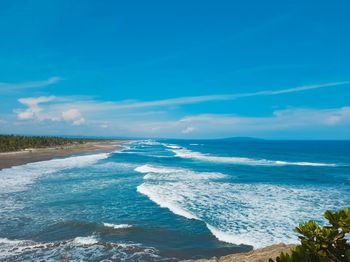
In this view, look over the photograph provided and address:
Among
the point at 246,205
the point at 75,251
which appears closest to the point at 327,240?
the point at 75,251

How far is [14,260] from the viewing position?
42.5ft

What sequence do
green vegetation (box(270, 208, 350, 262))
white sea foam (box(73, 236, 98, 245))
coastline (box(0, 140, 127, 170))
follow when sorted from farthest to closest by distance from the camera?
coastline (box(0, 140, 127, 170))
white sea foam (box(73, 236, 98, 245))
green vegetation (box(270, 208, 350, 262))

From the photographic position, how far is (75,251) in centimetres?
1398

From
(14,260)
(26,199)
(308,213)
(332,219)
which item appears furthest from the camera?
(26,199)

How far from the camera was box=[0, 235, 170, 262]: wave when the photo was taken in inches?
522

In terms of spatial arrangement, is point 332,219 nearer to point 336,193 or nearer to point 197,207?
point 197,207

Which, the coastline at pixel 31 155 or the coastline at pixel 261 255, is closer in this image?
the coastline at pixel 261 255

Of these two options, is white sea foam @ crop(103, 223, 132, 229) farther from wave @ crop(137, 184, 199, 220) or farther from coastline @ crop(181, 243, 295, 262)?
coastline @ crop(181, 243, 295, 262)

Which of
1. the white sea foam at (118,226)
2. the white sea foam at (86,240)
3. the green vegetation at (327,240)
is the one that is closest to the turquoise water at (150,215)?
the white sea foam at (86,240)

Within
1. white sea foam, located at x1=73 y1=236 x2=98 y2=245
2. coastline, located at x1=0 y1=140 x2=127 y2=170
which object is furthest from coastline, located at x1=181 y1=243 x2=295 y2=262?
coastline, located at x1=0 y1=140 x2=127 y2=170

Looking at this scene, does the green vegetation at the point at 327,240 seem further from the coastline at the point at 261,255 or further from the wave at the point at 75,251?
the wave at the point at 75,251

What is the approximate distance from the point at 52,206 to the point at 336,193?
880 inches

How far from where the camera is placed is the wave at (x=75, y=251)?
43.5 feet

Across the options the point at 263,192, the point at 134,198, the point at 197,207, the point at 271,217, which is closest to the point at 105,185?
the point at 134,198
